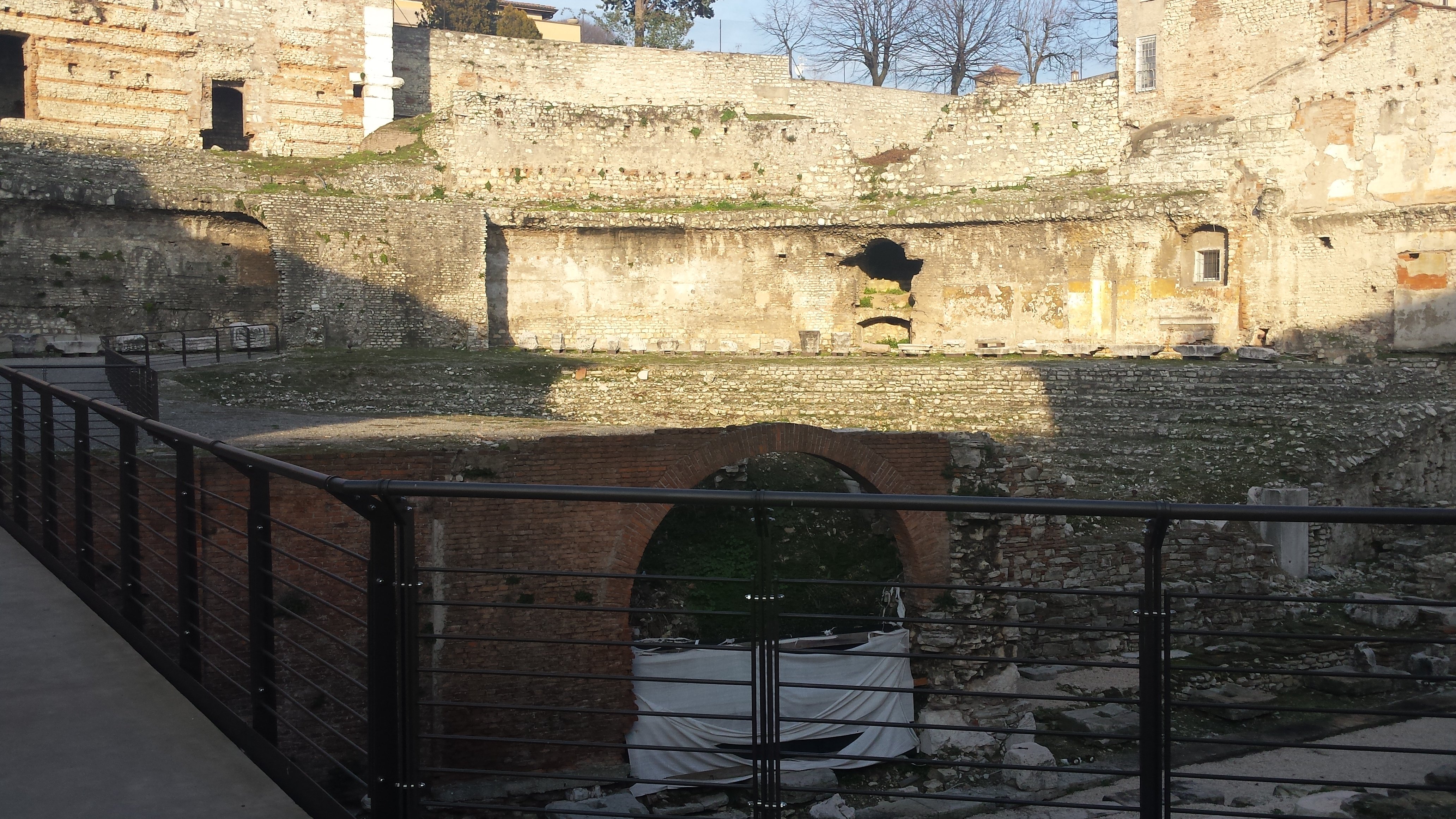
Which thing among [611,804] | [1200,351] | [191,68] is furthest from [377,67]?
[611,804]

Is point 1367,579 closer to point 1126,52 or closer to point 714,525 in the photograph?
point 714,525

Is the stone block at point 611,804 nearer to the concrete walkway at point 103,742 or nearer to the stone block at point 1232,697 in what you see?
the concrete walkway at point 103,742

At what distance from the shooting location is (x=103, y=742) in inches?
120

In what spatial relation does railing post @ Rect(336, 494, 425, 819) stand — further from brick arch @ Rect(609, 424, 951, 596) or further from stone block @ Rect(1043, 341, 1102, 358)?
stone block @ Rect(1043, 341, 1102, 358)

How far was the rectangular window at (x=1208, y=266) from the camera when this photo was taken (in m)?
20.1

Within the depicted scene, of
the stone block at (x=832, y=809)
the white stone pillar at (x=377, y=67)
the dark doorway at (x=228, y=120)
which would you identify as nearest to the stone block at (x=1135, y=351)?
the stone block at (x=832, y=809)

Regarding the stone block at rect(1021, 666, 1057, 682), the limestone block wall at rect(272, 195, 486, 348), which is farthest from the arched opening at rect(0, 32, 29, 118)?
the stone block at rect(1021, 666, 1057, 682)

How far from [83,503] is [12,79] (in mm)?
20942

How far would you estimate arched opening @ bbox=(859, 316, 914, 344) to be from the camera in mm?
21984

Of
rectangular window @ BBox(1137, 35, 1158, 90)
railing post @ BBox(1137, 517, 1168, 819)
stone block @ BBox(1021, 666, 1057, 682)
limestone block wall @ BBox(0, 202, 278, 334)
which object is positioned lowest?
stone block @ BBox(1021, 666, 1057, 682)

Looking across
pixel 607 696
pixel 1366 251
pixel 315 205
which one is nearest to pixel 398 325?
pixel 315 205

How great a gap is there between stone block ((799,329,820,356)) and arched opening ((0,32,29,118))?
1508 cm

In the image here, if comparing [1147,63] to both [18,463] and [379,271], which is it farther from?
[18,463]

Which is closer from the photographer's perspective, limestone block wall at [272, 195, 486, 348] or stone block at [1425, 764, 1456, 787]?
stone block at [1425, 764, 1456, 787]
